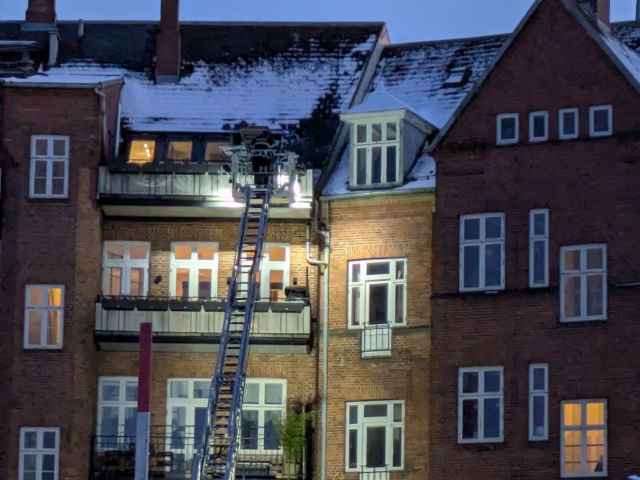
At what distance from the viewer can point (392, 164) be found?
189ft

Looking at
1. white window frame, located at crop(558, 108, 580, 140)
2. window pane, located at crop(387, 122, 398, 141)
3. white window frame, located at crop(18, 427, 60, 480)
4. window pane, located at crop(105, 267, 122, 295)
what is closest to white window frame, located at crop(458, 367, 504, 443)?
white window frame, located at crop(558, 108, 580, 140)

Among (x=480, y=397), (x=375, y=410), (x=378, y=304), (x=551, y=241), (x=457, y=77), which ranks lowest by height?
(x=375, y=410)

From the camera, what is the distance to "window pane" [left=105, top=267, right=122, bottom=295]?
58.8 meters

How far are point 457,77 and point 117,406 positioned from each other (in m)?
12.6

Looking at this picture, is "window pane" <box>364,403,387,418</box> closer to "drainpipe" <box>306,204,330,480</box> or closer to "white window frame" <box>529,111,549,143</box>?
"drainpipe" <box>306,204,330,480</box>

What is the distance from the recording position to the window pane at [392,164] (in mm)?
57531

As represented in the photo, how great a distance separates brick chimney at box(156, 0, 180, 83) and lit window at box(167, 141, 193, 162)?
275 cm

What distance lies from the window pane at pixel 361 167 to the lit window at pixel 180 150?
4.86 meters

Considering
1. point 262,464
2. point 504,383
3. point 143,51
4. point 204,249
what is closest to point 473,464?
point 504,383

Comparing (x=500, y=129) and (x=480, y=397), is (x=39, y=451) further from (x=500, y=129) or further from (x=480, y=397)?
(x=500, y=129)

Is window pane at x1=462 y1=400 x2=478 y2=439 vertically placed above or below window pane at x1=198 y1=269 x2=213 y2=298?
below

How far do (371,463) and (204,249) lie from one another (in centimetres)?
734

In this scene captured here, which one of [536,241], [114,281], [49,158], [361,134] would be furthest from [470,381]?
[49,158]

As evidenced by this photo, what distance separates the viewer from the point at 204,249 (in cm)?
5906
